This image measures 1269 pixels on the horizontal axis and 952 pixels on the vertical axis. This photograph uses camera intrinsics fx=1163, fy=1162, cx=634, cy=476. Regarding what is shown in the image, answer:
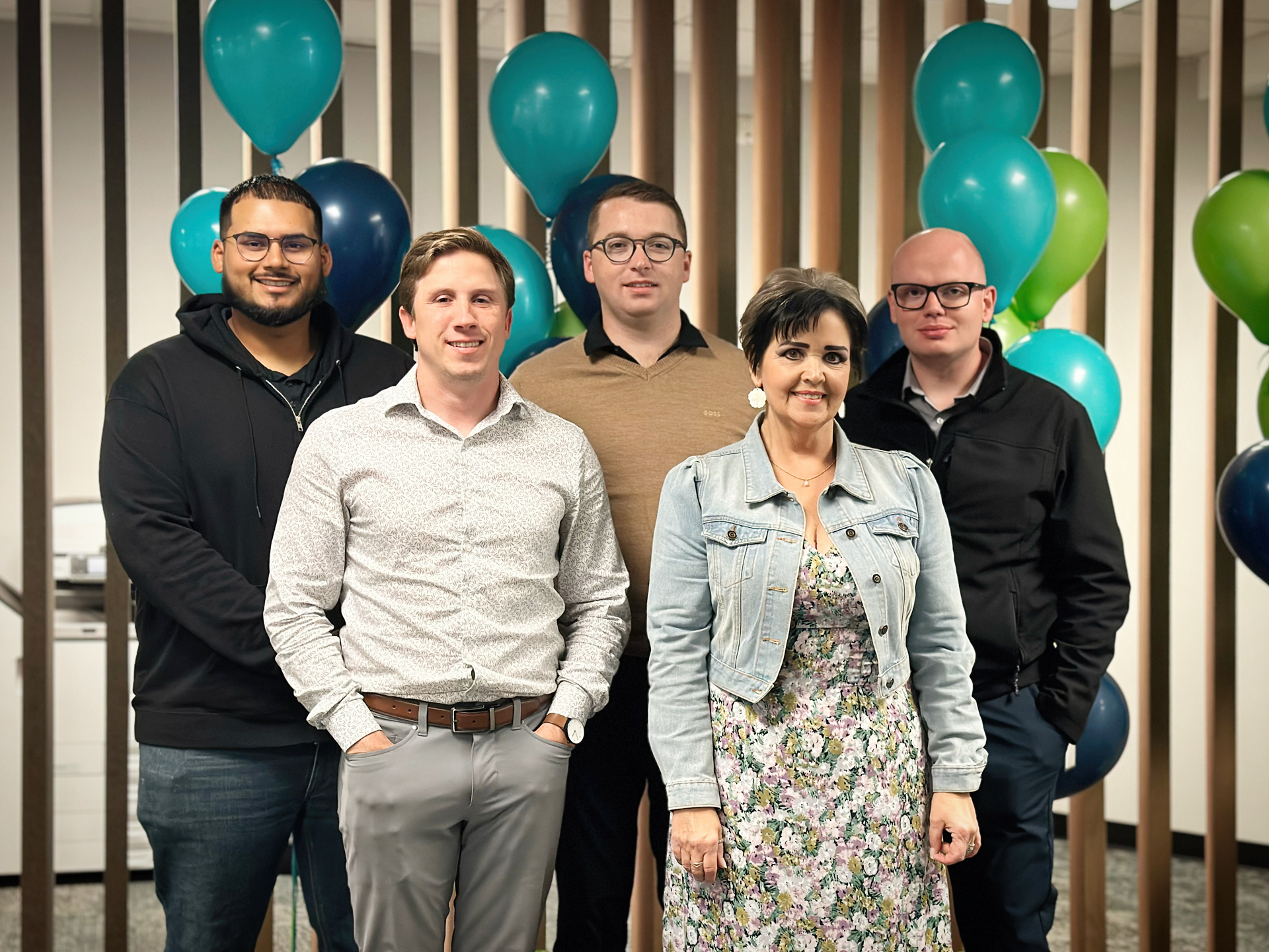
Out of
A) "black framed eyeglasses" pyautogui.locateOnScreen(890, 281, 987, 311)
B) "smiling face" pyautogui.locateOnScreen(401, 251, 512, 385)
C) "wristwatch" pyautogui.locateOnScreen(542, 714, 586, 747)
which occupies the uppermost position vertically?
"black framed eyeglasses" pyautogui.locateOnScreen(890, 281, 987, 311)

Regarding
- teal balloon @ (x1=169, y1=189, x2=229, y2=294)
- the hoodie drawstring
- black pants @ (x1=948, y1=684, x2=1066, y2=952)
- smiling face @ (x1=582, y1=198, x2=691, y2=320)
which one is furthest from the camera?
teal balloon @ (x1=169, y1=189, x2=229, y2=294)

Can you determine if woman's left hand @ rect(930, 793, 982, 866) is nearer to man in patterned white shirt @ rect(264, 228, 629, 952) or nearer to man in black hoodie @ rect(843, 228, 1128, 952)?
man in black hoodie @ rect(843, 228, 1128, 952)

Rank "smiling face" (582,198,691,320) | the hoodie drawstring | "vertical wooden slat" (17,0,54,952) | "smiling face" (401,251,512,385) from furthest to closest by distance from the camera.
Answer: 1. "vertical wooden slat" (17,0,54,952)
2. "smiling face" (582,198,691,320)
3. the hoodie drawstring
4. "smiling face" (401,251,512,385)

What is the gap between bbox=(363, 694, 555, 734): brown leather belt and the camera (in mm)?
1673

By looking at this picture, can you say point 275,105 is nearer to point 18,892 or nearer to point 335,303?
point 335,303

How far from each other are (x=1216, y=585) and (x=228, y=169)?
335 cm

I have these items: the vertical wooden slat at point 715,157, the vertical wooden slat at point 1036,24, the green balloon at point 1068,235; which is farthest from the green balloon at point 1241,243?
the vertical wooden slat at point 715,157

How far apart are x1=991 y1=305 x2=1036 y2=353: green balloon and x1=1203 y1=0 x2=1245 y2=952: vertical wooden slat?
813 millimetres

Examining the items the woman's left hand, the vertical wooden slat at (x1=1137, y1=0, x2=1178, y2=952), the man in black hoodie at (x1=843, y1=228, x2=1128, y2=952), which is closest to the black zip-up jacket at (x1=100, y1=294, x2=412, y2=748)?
the woman's left hand

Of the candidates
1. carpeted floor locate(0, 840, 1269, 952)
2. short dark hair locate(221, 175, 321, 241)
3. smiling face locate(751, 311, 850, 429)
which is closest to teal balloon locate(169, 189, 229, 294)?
short dark hair locate(221, 175, 321, 241)

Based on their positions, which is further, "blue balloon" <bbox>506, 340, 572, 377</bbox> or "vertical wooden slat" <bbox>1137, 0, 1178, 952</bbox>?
"vertical wooden slat" <bbox>1137, 0, 1178, 952</bbox>

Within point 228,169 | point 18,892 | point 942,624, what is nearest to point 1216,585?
point 942,624

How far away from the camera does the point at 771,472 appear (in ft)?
5.59

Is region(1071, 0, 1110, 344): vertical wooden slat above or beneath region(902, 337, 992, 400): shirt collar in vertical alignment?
above
